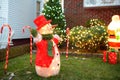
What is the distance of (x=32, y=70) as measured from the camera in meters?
9.64

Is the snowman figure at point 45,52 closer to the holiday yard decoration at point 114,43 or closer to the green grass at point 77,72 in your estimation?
the green grass at point 77,72

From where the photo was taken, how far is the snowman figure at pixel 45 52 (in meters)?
8.38

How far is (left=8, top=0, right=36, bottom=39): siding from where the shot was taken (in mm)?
17625

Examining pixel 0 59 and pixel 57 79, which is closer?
pixel 57 79

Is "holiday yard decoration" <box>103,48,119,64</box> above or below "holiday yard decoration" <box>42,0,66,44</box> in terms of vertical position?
below

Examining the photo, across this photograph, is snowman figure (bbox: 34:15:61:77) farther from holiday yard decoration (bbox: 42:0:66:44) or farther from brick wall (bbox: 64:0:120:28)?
brick wall (bbox: 64:0:120:28)

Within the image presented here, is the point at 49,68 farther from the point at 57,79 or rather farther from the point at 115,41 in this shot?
the point at 115,41

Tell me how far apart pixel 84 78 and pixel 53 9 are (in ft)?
28.2

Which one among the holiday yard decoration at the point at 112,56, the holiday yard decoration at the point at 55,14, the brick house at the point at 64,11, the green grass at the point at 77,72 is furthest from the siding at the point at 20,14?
the holiday yard decoration at the point at 112,56

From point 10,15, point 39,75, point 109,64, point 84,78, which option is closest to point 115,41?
point 109,64

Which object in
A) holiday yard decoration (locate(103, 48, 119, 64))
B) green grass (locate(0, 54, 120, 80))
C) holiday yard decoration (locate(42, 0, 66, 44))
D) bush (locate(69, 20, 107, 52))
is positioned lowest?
green grass (locate(0, 54, 120, 80))

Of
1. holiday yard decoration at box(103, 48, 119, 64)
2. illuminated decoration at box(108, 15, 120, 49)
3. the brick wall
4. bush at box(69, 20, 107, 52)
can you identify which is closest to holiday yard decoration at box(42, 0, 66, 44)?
the brick wall

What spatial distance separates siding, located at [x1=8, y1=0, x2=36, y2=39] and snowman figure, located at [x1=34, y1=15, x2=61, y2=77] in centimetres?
899

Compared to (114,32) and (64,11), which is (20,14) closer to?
(64,11)
